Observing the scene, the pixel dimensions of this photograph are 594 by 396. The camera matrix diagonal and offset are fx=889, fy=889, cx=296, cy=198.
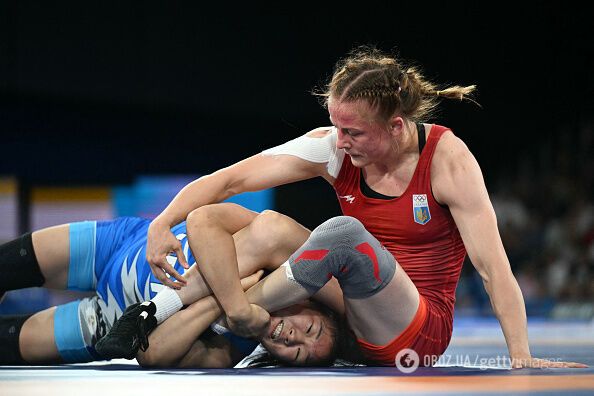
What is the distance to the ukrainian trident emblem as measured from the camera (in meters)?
2.87

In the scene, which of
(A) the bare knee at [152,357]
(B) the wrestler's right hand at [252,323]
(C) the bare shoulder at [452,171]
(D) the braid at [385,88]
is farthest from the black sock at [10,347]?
(C) the bare shoulder at [452,171]

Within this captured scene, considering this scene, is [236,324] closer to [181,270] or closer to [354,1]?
[181,270]

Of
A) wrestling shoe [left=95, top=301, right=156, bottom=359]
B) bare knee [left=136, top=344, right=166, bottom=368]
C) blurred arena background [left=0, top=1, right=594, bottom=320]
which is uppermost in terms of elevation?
blurred arena background [left=0, top=1, right=594, bottom=320]

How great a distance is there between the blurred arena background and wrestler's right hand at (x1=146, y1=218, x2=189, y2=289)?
15.9 ft

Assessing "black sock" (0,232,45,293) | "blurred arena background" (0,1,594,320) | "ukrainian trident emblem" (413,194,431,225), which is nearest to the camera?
"ukrainian trident emblem" (413,194,431,225)

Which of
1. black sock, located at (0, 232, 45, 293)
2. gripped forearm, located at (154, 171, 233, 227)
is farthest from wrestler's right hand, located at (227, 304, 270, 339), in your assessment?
black sock, located at (0, 232, 45, 293)

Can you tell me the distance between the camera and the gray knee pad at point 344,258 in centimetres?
259

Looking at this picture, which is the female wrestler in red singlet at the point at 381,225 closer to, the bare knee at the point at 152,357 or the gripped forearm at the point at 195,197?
the gripped forearm at the point at 195,197

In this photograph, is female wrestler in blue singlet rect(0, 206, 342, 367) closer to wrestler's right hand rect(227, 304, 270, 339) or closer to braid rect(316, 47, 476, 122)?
wrestler's right hand rect(227, 304, 270, 339)

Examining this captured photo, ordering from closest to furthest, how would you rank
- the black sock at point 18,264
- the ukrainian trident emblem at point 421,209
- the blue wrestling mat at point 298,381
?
1. the blue wrestling mat at point 298,381
2. the ukrainian trident emblem at point 421,209
3. the black sock at point 18,264

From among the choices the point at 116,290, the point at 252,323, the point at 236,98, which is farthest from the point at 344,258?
the point at 236,98

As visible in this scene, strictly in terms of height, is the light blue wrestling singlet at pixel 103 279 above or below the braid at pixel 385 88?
below

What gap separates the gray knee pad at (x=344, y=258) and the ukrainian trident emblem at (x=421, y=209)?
0.91 feet

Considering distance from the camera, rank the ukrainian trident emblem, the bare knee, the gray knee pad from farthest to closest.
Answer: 1. the ukrainian trident emblem
2. the bare knee
3. the gray knee pad
